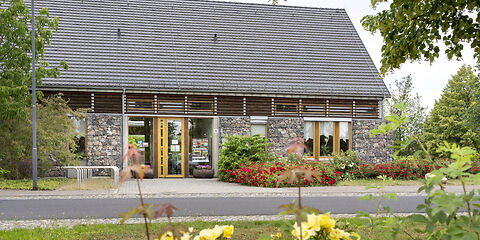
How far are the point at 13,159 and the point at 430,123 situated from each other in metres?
33.0

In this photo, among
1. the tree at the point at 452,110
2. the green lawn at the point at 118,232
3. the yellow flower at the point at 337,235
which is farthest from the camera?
the tree at the point at 452,110

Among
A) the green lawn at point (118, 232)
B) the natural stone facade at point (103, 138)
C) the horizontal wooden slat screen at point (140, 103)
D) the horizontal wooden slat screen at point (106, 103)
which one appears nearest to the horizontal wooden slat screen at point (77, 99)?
the horizontal wooden slat screen at point (106, 103)

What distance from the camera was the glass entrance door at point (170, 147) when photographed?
18438 millimetres

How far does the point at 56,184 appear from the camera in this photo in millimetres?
14664

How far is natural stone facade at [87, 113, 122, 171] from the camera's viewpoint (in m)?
17.8

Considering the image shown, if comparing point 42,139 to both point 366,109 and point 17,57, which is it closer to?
point 17,57

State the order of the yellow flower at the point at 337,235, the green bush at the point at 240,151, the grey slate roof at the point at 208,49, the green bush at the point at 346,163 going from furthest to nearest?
the grey slate roof at the point at 208,49, the green bush at the point at 346,163, the green bush at the point at 240,151, the yellow flower at the point at 337,235


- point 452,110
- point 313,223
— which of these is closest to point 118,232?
point 313,223

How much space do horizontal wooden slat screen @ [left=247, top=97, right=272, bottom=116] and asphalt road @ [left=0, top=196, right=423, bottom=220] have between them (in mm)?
7386

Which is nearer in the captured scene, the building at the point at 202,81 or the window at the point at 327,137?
the building at the point at 202,81

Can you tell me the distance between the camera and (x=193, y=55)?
20484 millimetres

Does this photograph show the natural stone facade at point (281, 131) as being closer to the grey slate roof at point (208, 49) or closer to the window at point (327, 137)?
the window at point (327, 137)

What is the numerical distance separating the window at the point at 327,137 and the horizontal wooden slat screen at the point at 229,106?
331 centimetres

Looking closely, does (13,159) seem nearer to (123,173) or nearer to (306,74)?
(306,74)
